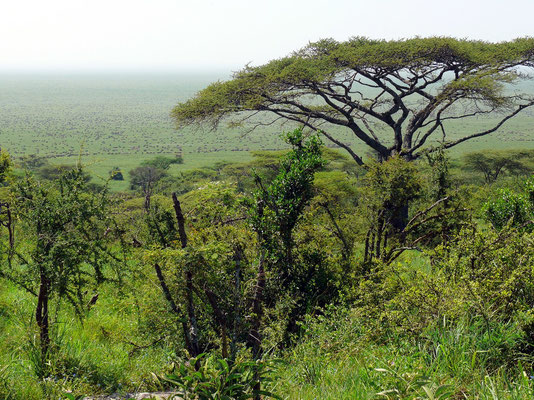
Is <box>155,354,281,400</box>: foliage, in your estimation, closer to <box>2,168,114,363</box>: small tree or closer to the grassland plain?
<box>2,168,114,363</box>: small tree

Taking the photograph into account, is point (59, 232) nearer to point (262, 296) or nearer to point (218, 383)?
point (218, 383)

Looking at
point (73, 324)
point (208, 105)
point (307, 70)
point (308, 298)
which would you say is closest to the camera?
point (73, 324)

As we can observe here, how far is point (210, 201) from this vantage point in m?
4.20

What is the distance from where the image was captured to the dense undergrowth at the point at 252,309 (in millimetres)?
3336

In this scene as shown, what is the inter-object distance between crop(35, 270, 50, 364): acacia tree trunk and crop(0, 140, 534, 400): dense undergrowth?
0.12 ft

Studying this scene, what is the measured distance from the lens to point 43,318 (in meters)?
4.57

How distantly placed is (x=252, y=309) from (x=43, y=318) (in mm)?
2225

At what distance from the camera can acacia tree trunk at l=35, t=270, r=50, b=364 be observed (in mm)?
4359

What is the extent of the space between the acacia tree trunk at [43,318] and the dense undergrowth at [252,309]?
0.04 m

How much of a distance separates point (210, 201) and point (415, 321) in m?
2.59

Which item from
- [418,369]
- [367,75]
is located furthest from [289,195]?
[367,75]

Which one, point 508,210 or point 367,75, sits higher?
point 367,75

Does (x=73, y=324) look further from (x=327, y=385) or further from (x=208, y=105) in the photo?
(x=208, y=105)

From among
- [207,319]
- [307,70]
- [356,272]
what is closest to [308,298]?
[356,272]
